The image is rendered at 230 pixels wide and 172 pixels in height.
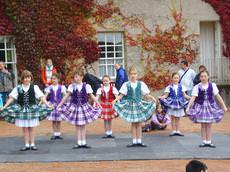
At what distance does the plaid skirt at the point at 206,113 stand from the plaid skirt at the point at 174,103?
5.22 ft

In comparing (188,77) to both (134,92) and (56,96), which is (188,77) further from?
(134,92)

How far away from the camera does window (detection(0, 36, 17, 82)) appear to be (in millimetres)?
20281

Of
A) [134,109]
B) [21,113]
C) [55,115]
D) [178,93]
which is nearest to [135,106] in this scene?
[134,109]

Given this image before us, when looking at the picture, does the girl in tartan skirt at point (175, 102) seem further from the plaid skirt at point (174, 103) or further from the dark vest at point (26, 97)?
the dark vest at point (26, 97)

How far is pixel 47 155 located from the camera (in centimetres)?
1162

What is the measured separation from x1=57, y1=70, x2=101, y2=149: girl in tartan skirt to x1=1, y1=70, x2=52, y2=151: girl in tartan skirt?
649 mm

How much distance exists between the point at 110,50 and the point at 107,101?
289 inches

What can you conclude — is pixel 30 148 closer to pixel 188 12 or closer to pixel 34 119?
pixel 34 119

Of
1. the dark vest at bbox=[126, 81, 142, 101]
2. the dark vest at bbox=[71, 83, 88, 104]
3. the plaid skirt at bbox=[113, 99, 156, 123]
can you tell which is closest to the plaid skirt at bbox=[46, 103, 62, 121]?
the dark vest at bbox=[71, 83, 88, 104]

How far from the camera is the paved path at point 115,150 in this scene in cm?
1124

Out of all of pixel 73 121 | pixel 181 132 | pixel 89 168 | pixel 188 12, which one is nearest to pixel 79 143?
pixel 73 121

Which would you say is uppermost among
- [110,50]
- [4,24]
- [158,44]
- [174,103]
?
[4,24]

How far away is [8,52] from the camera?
2039 centimetres

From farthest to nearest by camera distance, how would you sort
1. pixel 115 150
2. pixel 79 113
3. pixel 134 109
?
pixel 134 109 < pixel 79 113 < pixel 115 150
